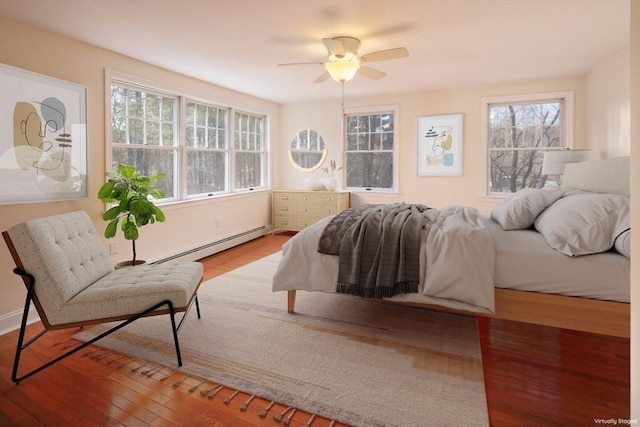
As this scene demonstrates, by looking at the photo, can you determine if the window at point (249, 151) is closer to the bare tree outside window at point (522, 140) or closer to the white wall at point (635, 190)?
the bare tree outside window at point (522, 140)

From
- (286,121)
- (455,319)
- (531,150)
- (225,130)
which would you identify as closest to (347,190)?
(286,121)

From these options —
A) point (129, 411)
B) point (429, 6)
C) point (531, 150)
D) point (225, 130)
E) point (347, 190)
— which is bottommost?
point (129, 411)

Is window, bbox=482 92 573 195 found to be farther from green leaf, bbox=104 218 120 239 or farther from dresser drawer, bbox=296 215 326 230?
green leaf, bbox=104 218 120 239

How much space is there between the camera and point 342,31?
331 cm

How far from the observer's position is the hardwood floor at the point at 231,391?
5.92ft

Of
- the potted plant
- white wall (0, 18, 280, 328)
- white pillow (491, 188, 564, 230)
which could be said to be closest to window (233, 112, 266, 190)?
white wall (0, 18, 280, 328)

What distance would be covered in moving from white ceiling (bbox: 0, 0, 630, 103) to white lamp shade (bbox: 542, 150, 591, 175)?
104cm

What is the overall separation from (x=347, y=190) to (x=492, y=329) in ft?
13.5

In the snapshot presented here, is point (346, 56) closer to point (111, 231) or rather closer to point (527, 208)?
point (527, 208)

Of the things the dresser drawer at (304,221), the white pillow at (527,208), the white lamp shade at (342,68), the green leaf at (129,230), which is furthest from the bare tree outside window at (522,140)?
the green leaf at (129,230)

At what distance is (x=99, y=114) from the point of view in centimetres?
365

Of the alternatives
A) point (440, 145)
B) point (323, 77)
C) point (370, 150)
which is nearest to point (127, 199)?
point (323, 77)

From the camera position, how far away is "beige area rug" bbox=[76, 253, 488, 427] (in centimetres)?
189

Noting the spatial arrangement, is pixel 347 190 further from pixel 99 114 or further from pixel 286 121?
pixel 99 114
